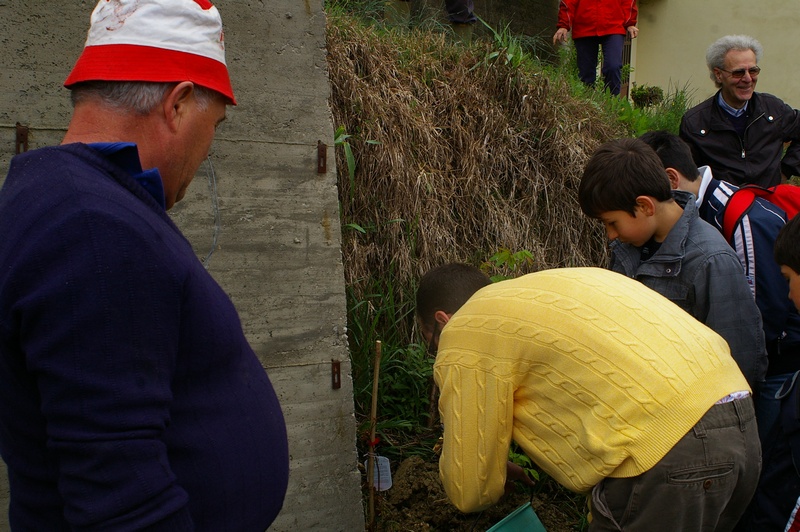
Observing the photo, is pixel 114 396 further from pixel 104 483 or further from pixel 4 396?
pixel 4 396

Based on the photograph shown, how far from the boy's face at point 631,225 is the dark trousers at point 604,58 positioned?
185 inches

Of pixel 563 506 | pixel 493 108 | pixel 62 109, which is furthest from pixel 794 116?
pixel 62 109

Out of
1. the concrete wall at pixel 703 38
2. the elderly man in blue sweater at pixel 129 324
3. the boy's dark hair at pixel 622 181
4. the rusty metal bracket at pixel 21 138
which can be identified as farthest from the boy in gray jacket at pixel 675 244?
the concrete wall at pixel 703 38

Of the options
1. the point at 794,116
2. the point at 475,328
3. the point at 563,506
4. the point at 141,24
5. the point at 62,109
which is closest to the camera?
the point at 141,24

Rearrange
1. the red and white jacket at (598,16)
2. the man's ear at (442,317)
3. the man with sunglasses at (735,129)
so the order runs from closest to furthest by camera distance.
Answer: the man's ear at (442,317) < the man with sunglasses at (735,129) < the red and white jacket at (598,16)

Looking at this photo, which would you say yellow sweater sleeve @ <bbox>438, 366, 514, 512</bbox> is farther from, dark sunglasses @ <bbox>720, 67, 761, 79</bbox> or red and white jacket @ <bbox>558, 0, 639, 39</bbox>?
red and white jacket @ <bbox>558, 0, 639, 39</bbox>

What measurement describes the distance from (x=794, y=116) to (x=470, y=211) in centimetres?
216

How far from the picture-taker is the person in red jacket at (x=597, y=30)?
7.11 meters

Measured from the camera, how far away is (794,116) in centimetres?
482

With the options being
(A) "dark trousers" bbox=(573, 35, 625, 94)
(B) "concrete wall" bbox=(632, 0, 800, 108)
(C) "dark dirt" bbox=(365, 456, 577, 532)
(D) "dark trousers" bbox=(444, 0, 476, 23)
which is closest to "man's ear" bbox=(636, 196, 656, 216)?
(C) "dark dirt" bbox=(365, 456, 577, 532)

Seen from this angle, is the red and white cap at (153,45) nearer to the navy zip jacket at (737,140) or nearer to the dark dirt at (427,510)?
the dark dirt at (427,510)

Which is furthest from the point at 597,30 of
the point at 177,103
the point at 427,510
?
the point at 177,103

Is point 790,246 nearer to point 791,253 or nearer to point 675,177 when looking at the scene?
point 791,253

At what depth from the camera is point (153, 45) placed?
A: 59.8 inches
